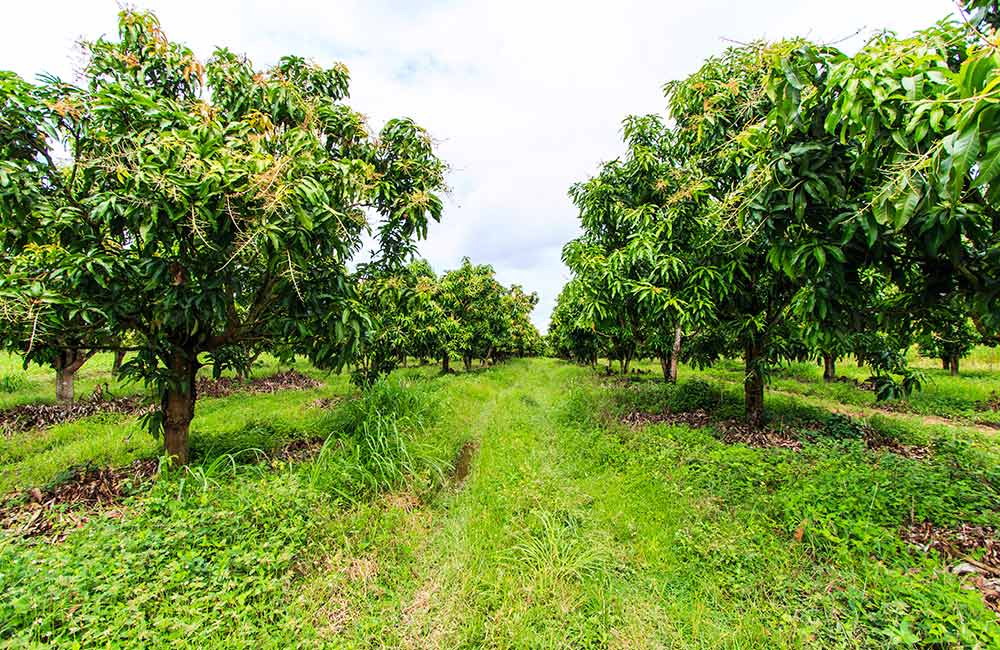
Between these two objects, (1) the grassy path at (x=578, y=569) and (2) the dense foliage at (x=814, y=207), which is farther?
(1) the grassy path at (x=578, y=569)

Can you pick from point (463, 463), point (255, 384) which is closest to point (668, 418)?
point (463, 463)

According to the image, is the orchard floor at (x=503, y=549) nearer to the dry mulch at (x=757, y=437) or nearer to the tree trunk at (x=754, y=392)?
the dry mulch at (x=757, y=437)

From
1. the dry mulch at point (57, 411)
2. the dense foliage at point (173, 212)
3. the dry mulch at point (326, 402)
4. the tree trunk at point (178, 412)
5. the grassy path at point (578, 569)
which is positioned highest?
the dense foliage at point (173, 212)

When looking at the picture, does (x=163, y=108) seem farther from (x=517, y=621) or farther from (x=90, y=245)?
(x=517, y=621)

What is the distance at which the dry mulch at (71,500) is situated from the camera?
11.3ft

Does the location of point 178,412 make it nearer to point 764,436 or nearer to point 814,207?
point 814,207

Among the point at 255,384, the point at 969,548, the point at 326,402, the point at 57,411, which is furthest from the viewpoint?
the point at 255,384

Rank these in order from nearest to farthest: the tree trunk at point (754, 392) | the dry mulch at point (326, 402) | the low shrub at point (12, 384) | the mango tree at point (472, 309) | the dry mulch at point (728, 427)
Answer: the dry mulch at point (728, 427) → the tree trunk at point (754, 392) → the dry mulch at point (326, 402) → the low shrub at point (12, 384) → the mango tree at point (472, 309)

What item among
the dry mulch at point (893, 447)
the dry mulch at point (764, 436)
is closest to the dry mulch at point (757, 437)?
the dry mulch at point (764, 436)

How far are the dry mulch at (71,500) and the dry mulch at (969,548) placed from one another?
757cm

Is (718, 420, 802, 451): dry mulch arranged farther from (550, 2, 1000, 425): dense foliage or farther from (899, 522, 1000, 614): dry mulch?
(899, 522, 1000, 614): dry mulch

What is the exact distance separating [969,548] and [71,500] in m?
8.98

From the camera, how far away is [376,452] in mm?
5457

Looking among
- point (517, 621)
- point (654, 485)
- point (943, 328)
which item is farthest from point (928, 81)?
point (517, 621)
